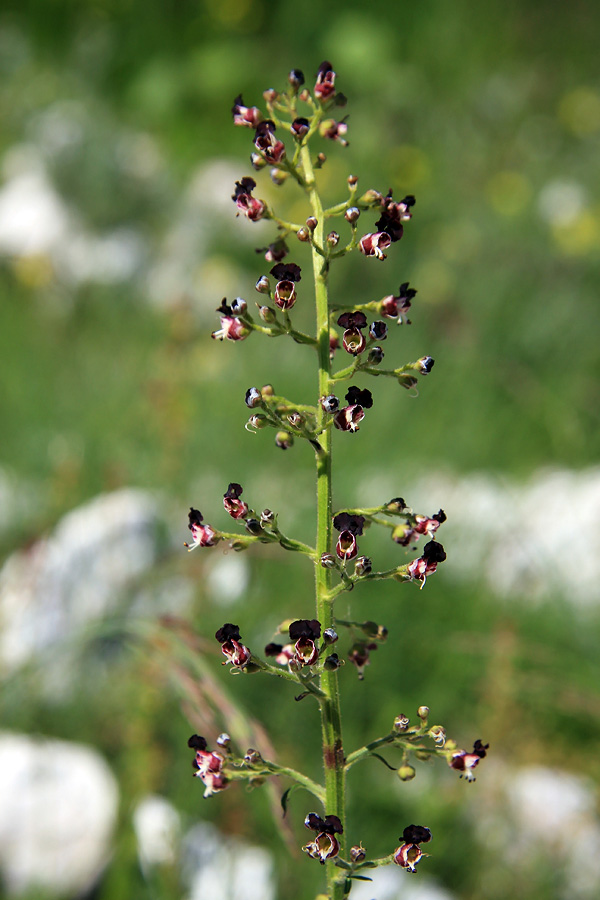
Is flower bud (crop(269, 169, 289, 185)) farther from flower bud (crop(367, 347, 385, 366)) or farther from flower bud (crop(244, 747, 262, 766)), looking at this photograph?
flower bud (crop(244, 747, 262, 766))

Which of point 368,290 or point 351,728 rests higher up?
point 368,290

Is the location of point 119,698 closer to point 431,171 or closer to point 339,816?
point 339,816

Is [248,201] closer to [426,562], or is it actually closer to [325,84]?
[325,84]

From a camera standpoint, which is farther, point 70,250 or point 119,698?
point 70,250

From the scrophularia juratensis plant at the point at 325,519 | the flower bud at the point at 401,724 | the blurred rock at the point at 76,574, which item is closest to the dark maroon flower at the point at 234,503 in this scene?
the scrophularia juratensis plant at the point at 325,519

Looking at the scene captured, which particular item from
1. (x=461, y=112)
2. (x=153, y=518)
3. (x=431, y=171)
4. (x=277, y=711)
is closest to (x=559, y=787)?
(x=277, y=711)

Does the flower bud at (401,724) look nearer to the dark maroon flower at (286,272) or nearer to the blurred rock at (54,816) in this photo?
the dark maroon flower at (286,272)
